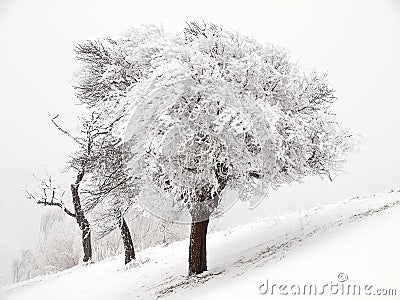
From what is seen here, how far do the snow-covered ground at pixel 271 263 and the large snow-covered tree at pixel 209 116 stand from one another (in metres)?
1.74

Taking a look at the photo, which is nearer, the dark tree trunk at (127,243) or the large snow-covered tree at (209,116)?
the large snow-covered tree at (209,116)

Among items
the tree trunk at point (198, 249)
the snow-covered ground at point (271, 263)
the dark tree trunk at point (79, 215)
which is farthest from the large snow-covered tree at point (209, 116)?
the dark tree trunk at point (79, 215)

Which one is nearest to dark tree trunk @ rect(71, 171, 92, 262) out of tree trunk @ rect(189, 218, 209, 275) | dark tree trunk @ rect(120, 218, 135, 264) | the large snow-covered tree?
dark tree trunk @ rect(120, 218, 135, 264)

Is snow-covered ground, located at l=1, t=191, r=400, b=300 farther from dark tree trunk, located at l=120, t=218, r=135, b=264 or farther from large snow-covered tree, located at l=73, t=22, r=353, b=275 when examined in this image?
large snow-covered tree, located at l=73, t=22, r=353, b=275

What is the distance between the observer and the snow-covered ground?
7238mm

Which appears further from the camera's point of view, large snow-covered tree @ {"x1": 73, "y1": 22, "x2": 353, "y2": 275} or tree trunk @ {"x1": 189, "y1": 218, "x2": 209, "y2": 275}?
tree trunk @ {"x1": 189, "y1": 218, "x2": 209, "y2": 275}

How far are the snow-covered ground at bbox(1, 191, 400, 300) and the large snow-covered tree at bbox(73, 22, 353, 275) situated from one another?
174cm

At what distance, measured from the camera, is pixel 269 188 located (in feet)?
40.7

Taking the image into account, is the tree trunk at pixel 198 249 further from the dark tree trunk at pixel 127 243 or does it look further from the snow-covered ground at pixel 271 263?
the dark tree trunk at pixel 127 243

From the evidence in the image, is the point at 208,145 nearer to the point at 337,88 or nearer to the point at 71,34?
the point at 337,88

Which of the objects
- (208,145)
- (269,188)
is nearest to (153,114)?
(208,145)

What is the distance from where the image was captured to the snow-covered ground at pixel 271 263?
7238 mm

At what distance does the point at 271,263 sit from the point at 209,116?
154 inches

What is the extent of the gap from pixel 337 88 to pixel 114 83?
7462 mm
